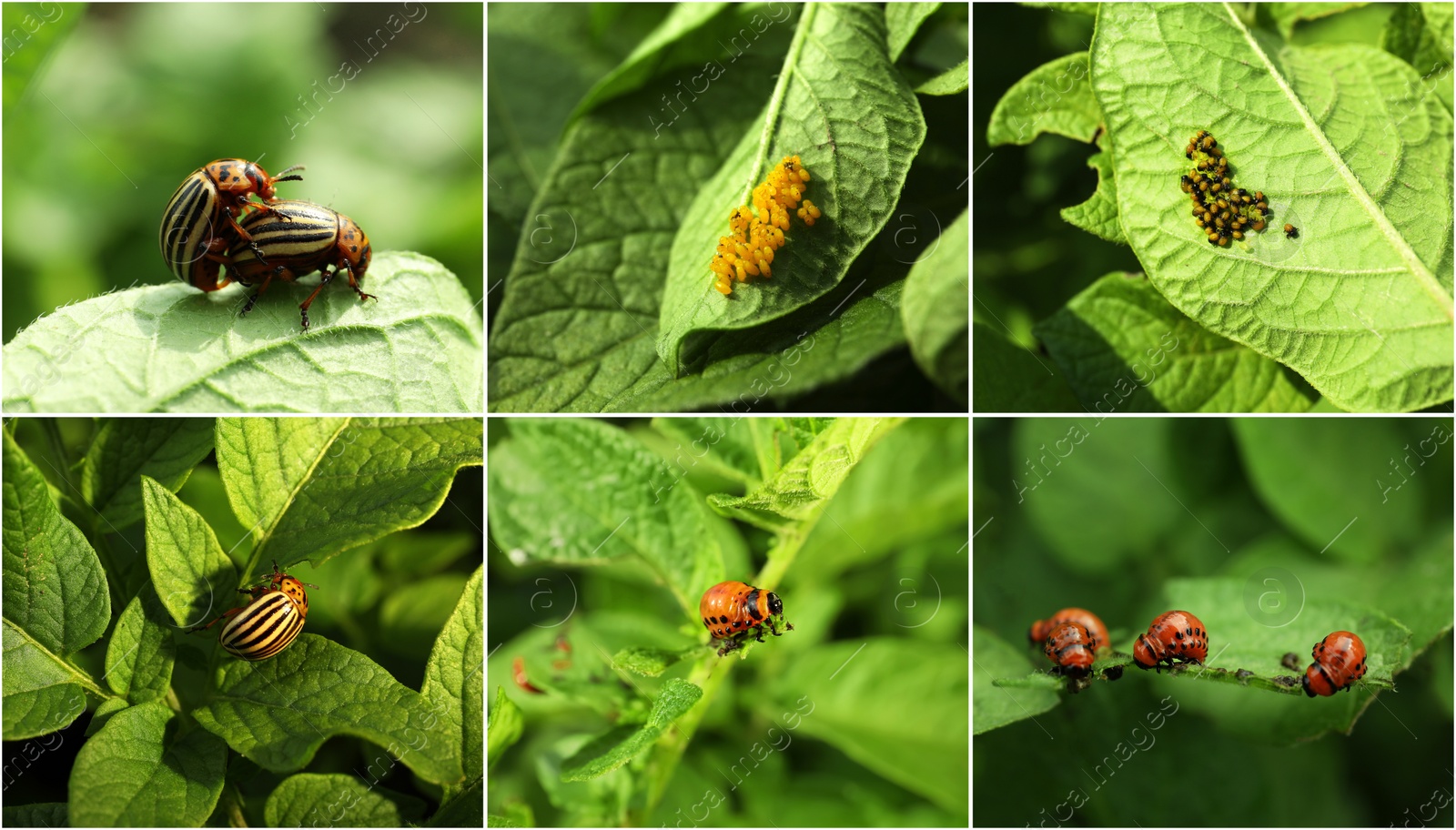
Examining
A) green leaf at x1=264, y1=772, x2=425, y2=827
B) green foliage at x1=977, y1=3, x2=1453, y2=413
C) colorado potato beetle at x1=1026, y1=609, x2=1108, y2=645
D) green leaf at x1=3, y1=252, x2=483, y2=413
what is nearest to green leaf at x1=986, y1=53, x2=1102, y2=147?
green foliage at x1=977, y1=3, x2=1453, y2=413

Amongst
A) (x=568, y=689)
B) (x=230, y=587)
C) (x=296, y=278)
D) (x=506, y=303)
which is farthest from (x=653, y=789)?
(x=296, y=278)

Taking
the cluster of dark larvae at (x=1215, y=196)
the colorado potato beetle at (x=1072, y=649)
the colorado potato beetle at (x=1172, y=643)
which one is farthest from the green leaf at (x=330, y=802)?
the cluster of dark larvae at (x=1215, y=196)

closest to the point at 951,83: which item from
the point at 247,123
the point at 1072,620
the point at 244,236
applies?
the point at 1072,620

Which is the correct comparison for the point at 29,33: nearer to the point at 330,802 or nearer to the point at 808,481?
the point at 330,802

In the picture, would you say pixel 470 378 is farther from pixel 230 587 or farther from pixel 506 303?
pixel 230 587

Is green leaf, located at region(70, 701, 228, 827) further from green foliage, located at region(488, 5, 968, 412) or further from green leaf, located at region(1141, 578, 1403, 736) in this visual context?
green leaf, located at region(1141, 578, 1403, 736)
